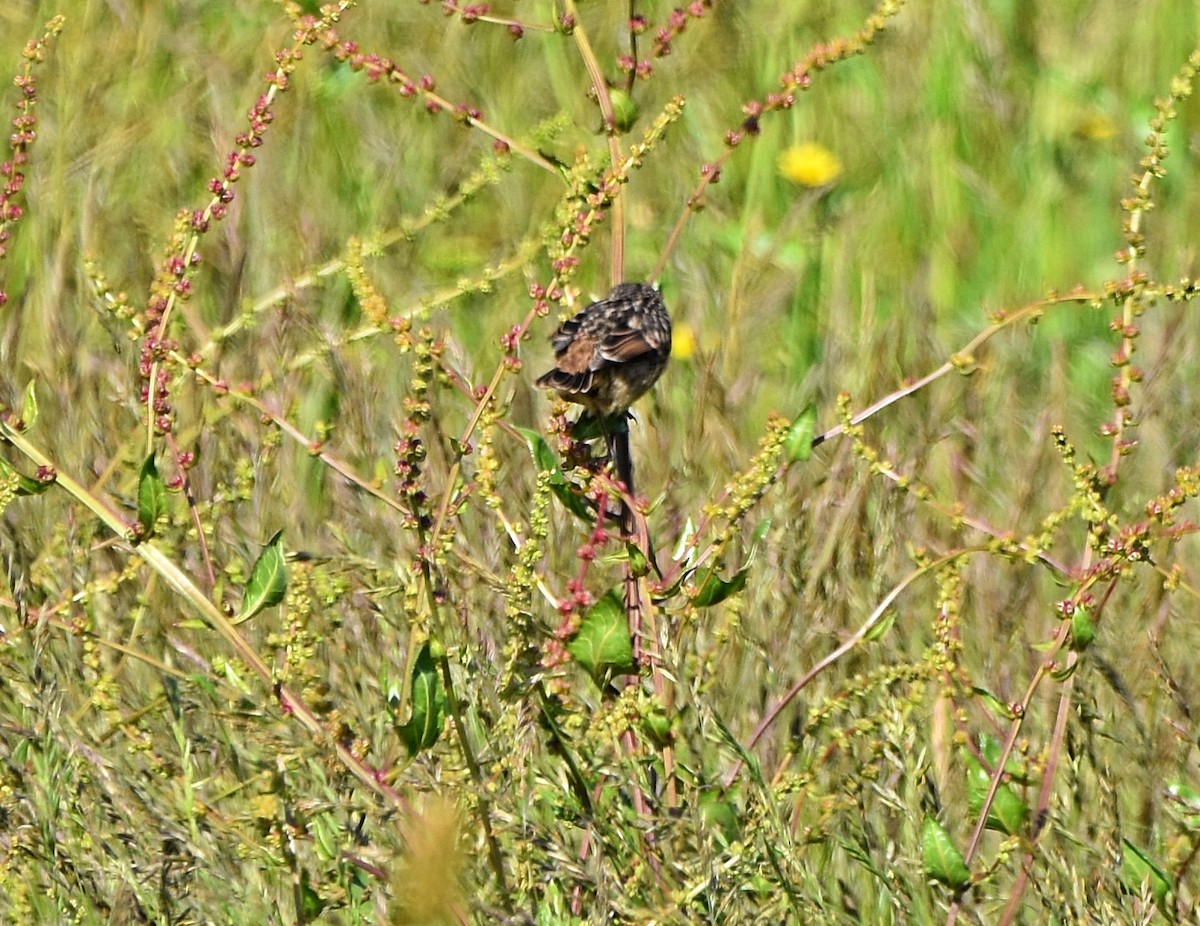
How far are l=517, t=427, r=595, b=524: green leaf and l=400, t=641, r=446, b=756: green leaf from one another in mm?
280

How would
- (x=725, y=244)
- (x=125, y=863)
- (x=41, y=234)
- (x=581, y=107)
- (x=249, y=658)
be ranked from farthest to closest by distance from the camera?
(x=581, y=107)
(x=725, y=244)
(x=41, y=234)
(x=125, y=863)
(x=249, y=658)

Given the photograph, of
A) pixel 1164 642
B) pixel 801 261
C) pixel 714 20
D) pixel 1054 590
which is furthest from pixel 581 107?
pixel 1164 642

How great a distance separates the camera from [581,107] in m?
6.02

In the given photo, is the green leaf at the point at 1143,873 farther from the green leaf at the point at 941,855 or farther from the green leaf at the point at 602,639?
the green leaf at the point at 602,639

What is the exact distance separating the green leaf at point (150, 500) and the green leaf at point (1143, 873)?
4.36 feet

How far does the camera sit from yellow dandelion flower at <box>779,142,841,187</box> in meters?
5.82

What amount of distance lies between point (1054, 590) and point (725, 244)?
1.94 metres

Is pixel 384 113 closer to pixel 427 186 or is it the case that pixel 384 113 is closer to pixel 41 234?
pixel 427 186

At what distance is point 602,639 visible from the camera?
2412 millimetres

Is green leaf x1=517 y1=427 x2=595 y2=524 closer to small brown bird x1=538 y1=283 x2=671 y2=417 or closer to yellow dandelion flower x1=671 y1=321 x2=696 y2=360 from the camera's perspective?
small brown bird x1=538 y1=283 x2=671 y2=417

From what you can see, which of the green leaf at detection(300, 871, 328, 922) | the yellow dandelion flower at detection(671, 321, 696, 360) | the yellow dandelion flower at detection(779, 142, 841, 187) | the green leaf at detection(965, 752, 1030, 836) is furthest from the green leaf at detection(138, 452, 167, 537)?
the yellow dandelion flower at detection(779, 142, 841, 187)

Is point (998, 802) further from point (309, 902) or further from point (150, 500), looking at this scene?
point (150, 500)

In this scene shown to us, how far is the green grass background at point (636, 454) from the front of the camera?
2479 mm

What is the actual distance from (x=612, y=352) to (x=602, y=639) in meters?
0.99
